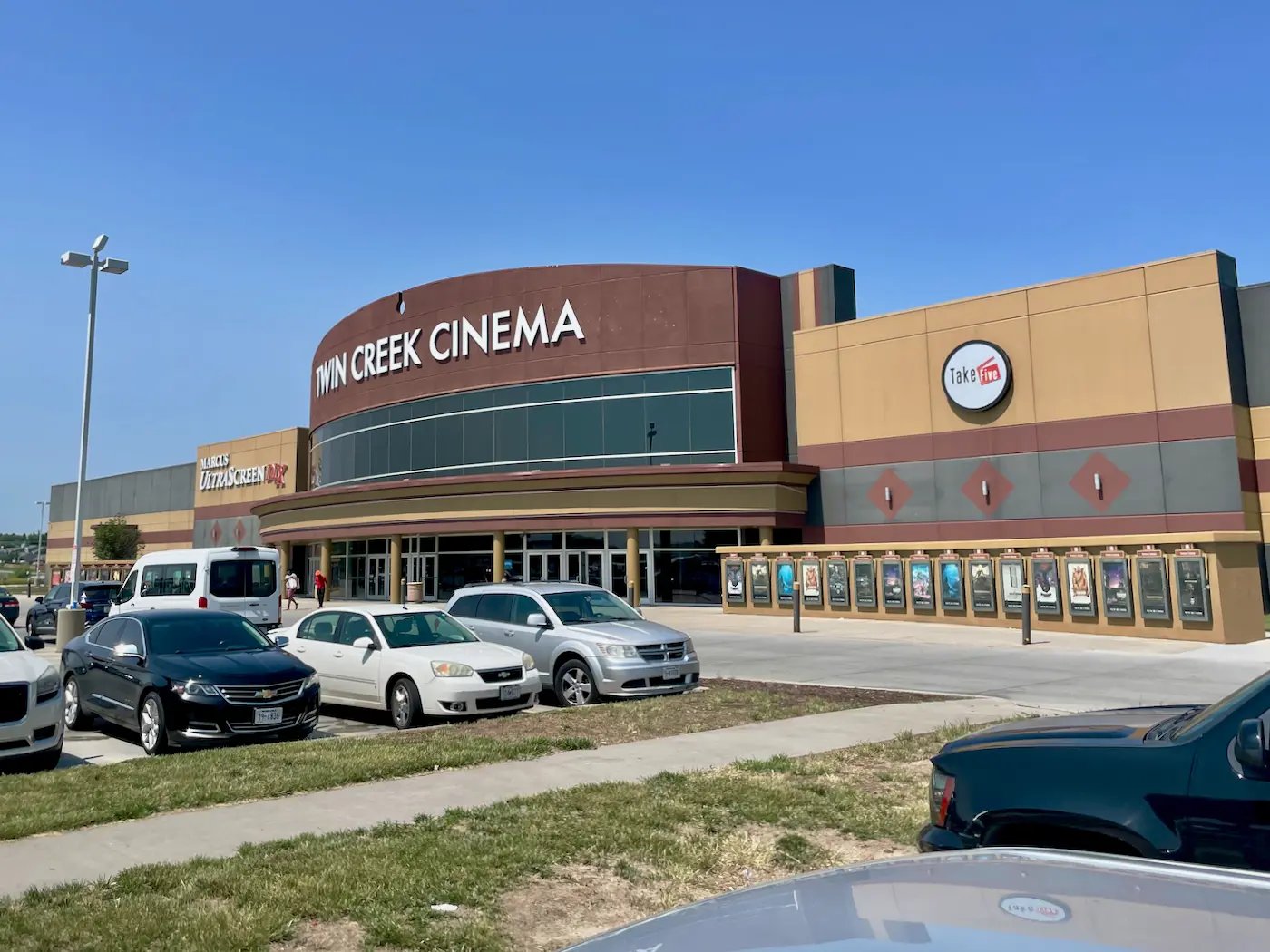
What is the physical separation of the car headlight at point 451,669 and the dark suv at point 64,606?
63.5 ft

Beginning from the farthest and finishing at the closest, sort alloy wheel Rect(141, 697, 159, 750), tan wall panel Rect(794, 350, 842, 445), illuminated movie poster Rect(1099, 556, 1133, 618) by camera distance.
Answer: tan wall panel Rect(794, 350, 842, 445)
illuminated movie poster Rect(1099, 556, 1133, 618)
alloy wheel Rect(141, 697, 159, 750)

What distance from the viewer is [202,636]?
12211 millimetres

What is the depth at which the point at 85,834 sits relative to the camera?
6918mm

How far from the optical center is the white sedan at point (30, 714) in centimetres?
969

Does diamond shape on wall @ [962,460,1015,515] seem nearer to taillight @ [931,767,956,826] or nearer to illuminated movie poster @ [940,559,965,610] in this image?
illuminated movie poster @ [940,559,965,610]

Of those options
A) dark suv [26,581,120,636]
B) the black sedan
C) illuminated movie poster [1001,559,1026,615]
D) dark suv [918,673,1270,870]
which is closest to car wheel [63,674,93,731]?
the black sedan

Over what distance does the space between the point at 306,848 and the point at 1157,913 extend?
548cm

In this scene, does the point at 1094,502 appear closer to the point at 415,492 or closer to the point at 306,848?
the point at 415,492

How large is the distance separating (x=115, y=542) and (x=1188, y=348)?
65.1 meters

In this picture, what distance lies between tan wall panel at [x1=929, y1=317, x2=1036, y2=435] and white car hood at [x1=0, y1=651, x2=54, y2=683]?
2784cm

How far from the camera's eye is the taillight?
15.3 feet

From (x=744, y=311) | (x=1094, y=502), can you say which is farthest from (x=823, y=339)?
(x=1094, y=502)

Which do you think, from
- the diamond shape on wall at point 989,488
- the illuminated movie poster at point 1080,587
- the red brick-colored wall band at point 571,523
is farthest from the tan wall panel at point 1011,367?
the illuminated movie poster at point 1080,587

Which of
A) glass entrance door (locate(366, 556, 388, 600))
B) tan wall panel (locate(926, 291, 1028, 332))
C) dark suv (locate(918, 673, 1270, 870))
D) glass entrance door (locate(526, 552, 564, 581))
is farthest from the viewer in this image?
glass entrance door (locate(366, 556, 388, 600))
